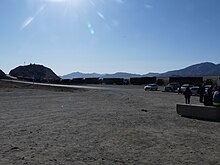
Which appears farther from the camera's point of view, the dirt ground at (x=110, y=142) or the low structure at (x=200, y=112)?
the low structure at (x=200, y=112)

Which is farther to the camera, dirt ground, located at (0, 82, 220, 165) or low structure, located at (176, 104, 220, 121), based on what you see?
low structure, located at (176, 104, 220, 121)

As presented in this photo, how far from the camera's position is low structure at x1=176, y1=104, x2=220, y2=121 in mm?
16688

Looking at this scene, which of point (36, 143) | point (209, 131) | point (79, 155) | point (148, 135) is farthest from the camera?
point (209, 131)

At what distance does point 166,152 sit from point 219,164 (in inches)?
65.9

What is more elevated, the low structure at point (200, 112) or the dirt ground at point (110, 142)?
the low structure at point (200, 112)

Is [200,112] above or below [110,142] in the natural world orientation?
above

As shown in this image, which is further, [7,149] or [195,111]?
[195,111]

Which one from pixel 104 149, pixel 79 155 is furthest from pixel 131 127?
pixel 79 155

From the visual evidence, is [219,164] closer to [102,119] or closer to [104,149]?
[104,149]

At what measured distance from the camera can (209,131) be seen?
1320cm

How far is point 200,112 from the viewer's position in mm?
17656

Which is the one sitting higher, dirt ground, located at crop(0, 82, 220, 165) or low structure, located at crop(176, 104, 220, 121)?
low structure, located at crop(176, 104, 220, 121)

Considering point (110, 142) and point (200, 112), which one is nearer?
point (110, 142)

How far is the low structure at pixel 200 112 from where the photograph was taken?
657 inches
